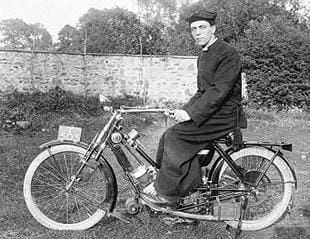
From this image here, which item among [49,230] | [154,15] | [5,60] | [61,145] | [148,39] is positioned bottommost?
[49,230]

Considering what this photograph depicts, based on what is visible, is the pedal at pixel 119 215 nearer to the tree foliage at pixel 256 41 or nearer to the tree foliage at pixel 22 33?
the tree foliage at pixel 256 41

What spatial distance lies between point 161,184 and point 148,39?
16.1 m

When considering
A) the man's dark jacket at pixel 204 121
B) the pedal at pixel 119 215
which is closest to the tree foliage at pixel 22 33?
the pedal at pixel 119 215

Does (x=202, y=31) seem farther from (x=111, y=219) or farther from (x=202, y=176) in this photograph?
(x=111, y=219)

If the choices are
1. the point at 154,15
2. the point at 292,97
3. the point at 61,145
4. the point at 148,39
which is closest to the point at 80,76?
the point at 148,39

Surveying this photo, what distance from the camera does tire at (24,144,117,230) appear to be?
3.79 meters

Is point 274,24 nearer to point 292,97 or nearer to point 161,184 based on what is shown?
point 292,97

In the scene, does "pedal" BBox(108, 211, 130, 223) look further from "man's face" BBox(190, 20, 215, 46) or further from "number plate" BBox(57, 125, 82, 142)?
"man's face" BBox(190, 20, 215, 46)

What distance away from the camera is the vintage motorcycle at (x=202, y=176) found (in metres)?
3.71

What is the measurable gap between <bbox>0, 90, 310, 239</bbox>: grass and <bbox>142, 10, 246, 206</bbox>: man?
0.52 metres

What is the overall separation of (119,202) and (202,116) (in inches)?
62.6

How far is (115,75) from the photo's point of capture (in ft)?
50.4

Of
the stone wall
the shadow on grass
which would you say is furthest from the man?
the stone wall

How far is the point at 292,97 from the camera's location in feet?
47.8
